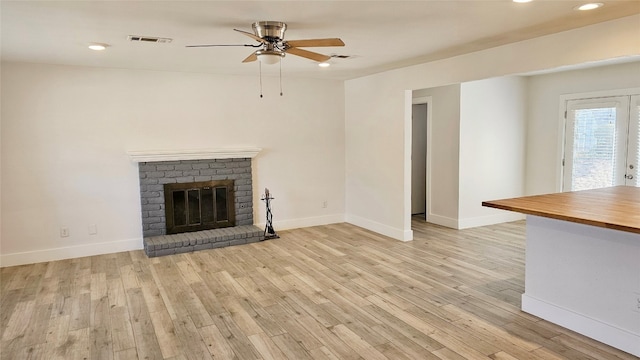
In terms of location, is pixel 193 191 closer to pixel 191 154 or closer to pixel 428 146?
pixel 191 154

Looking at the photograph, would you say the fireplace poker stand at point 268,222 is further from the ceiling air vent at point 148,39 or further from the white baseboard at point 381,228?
the ceiling air vent at point 148,39

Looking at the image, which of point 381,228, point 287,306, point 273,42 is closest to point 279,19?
point 273,42

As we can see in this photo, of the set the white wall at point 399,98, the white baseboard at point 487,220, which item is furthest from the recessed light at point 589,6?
the white baseboard at point 487,220

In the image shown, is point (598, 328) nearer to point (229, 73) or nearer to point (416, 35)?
point (416, 35)

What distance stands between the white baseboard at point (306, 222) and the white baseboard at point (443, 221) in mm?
1461

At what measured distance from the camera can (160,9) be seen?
2.82 meters

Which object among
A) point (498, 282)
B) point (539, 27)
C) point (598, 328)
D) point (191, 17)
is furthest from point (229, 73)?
point (598, 328)

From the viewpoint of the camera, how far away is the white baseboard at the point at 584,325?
107 inches

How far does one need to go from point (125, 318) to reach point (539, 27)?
4.15m

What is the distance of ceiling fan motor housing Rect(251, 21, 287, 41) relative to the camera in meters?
Answer: 3.15

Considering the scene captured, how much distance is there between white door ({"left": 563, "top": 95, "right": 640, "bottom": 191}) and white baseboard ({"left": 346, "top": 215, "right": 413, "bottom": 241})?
9.05 feet

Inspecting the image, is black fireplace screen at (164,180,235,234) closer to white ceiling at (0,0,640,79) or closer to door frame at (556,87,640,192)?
white ceiling at (0,0,640,79)

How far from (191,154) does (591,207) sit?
451cm

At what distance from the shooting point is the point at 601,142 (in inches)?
232
